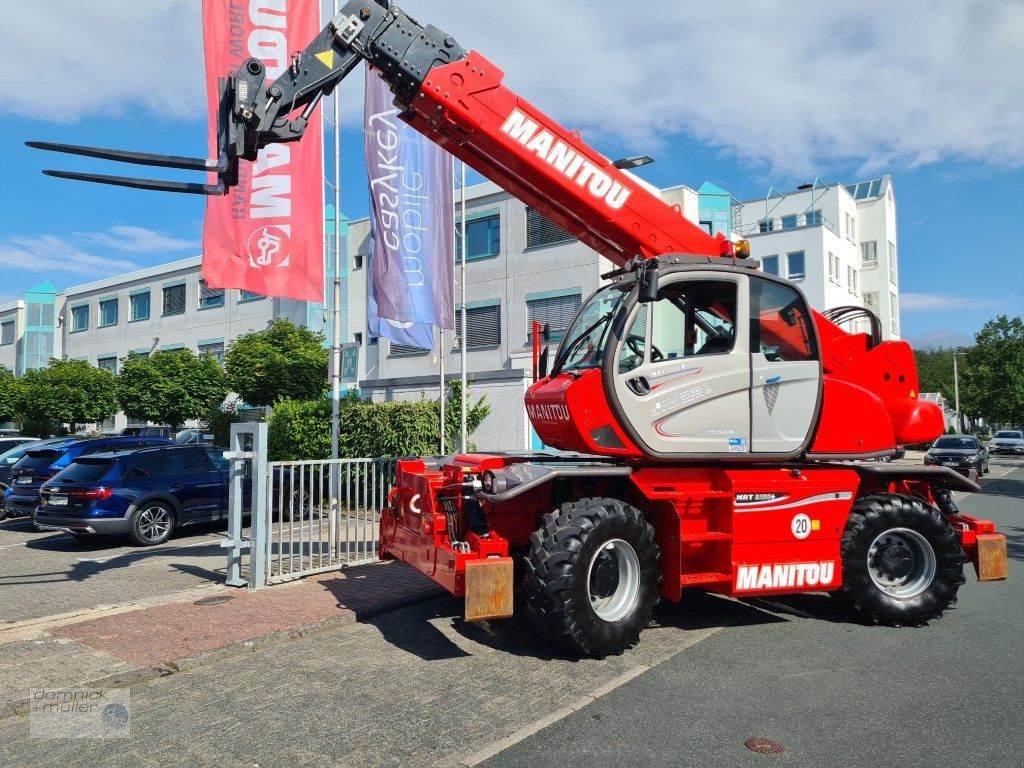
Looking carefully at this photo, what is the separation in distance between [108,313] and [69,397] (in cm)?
1724

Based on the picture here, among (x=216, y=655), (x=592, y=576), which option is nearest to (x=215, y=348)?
(x=216, y=655)

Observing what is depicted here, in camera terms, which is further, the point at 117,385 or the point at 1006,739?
the point at 117,385

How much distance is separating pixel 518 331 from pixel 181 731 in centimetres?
2074

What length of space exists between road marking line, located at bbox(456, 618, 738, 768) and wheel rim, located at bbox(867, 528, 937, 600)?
6.01 feet

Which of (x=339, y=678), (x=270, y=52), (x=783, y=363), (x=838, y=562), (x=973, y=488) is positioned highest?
(x=270, y=52)

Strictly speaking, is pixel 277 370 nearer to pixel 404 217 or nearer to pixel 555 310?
pixel 555 310

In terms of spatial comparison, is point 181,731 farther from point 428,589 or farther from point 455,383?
point 455,383

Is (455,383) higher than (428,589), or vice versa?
(455,383)

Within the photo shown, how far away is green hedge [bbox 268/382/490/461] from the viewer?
14.0 m

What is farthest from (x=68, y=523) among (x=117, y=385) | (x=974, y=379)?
(x=974, y=379)

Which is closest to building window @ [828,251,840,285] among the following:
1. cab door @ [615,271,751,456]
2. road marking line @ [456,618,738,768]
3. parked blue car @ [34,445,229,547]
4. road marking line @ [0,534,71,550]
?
parked blue car @ [34,445,229,547]

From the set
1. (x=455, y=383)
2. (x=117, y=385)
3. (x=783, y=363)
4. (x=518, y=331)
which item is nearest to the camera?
(x=783, y=363)

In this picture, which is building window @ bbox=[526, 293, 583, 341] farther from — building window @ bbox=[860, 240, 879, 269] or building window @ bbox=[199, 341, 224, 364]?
building window @ bbox=[860, 240, 879, 269]

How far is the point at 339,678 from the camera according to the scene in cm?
541
